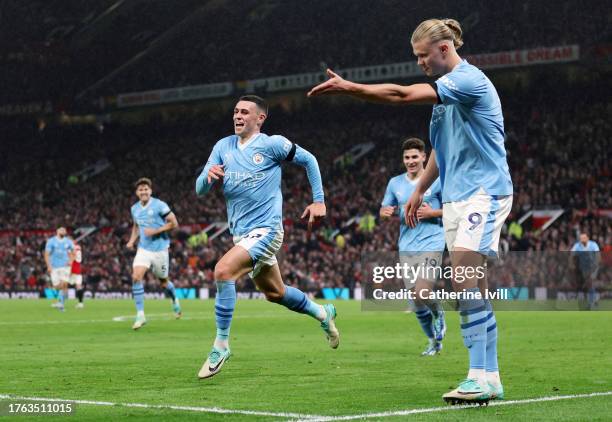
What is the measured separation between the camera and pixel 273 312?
75.0 feet

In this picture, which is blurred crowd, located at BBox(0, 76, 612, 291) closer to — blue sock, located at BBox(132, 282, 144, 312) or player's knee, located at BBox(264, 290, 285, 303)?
blue sock, located at BBox(132, 282, 144, 312)

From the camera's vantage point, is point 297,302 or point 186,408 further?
point 297,302

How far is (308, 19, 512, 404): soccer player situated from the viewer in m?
6.58

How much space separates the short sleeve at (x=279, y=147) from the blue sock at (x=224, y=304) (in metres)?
1.33

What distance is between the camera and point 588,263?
26.3 metres

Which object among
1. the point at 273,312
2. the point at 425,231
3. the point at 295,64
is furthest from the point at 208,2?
the point at 425,231

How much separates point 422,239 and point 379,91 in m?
6.79

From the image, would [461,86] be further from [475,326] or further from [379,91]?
[475,326]

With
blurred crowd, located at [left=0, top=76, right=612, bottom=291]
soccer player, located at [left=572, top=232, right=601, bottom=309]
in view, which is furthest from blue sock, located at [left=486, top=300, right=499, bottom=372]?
blurred crowd, located at [left=0, top=76, right=612, bottom=291]

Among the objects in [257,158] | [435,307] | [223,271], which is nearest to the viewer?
[223,271]

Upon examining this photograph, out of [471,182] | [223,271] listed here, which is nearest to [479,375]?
[471,182]

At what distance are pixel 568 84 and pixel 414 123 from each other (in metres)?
6.92

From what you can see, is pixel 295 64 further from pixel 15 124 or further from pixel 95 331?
pixel 95 331

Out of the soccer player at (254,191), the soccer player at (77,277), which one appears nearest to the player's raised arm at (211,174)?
the soccer player at (254,191)
